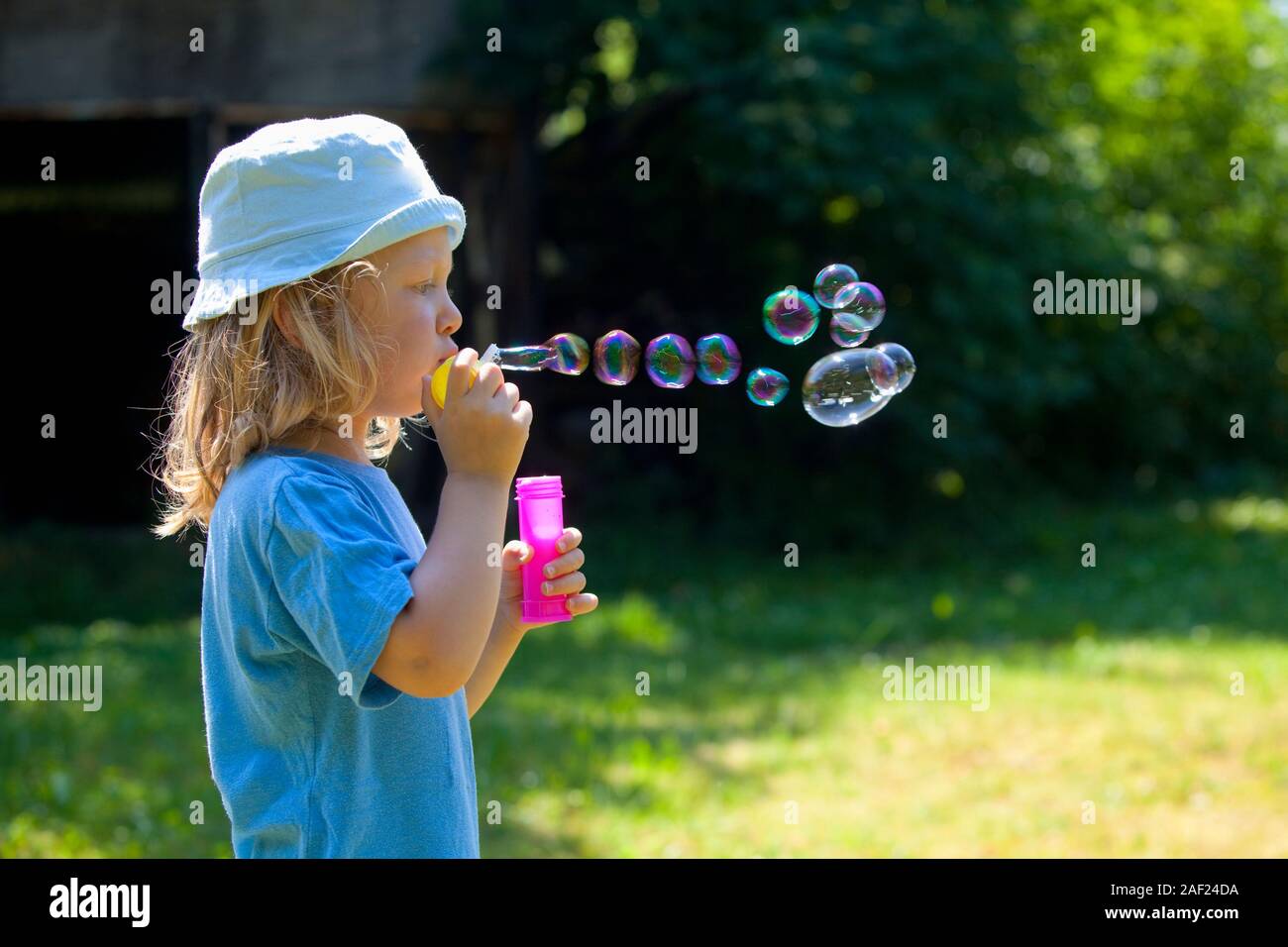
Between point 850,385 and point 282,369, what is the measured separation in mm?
1405

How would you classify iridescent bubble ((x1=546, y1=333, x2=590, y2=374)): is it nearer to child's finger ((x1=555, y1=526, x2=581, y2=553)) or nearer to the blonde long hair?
child's finger ((x1=555, y1=526, x2=581, y2=553))

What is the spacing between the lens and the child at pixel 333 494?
163cm

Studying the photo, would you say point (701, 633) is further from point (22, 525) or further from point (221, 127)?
point (22, 525)

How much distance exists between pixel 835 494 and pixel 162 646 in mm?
4356

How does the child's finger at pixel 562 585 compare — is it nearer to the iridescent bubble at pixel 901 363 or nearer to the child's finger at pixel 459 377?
the child's finger at pixel 459 377

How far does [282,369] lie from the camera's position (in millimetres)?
1787

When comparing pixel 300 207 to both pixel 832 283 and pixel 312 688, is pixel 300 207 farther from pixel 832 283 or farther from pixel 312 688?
pixel 832 283

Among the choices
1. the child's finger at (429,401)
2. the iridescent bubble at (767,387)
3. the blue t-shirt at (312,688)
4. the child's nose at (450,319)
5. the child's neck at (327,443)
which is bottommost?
the blue t-shirt at (312,688)

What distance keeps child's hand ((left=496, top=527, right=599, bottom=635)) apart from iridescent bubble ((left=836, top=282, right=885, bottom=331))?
1.04 metres

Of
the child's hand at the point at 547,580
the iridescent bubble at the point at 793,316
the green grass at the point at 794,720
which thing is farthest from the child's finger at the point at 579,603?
the green grass at the point at 794,720

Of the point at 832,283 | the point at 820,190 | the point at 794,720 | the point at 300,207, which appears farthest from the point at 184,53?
the point at 300,207

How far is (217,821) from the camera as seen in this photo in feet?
14.6

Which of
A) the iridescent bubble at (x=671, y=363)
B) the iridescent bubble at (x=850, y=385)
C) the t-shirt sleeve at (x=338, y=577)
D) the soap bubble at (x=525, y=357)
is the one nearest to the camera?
the t-shirt sleeve at (x=338, y=577)
